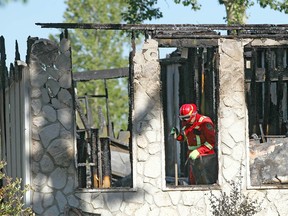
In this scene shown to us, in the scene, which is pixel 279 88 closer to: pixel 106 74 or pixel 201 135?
pixel 201 135

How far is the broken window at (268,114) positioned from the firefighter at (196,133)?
0.75 meters

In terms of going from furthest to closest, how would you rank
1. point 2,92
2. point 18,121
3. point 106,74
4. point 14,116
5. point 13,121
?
point 106,74
point 2,92
point 13,121
point 14,116
point 18,121

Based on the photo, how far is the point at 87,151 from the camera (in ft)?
73.3

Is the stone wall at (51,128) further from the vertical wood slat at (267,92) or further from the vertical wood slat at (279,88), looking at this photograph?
the vertical wood slat at (279,88)

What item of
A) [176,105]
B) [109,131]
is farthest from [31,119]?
[109,131]

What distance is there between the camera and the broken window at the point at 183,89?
949 inches

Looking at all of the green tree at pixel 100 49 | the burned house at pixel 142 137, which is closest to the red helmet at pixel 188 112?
the burned house at pixel 142 137

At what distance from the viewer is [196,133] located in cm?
2119

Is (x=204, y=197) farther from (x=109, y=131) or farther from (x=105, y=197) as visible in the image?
(x=109, y=131)

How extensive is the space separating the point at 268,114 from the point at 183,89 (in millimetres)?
2015

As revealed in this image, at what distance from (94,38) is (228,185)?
137 feet

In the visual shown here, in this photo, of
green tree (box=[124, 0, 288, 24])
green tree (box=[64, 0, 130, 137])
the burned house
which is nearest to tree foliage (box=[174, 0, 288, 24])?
green tree (box=[124, 0, 288, 24])

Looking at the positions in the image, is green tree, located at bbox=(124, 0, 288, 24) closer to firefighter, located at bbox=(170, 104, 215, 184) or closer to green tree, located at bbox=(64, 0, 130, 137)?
firefighter, located at bbox=(170, 104, 215, 184)

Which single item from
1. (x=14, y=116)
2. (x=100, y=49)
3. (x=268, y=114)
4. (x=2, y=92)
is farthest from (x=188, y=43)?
(x=100, y=49)
